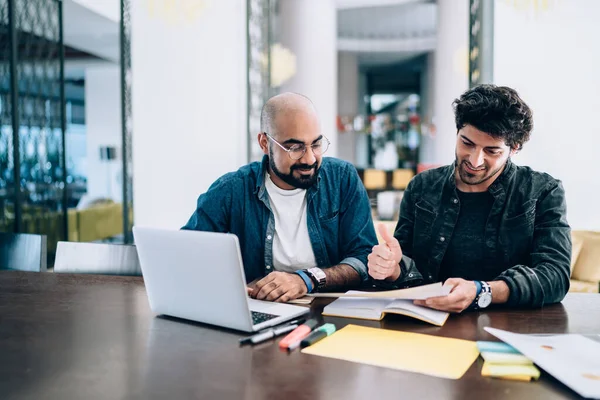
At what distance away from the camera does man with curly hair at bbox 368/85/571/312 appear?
5.31ft

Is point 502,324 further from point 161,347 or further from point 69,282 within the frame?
point 69,282

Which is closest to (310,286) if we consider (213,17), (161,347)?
(161,347)

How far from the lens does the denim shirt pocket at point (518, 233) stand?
179cm

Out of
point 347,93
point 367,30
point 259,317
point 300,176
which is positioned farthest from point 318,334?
point 347,93

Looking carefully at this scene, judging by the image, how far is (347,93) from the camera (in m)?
14.8

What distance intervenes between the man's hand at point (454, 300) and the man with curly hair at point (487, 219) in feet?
0.49

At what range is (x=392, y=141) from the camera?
15.0m

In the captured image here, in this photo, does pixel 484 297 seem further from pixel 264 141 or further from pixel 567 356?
pixel 264 141

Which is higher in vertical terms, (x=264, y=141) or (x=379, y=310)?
(x=264, y=141)

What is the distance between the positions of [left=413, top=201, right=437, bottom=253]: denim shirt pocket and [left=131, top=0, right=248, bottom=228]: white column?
11.6ft

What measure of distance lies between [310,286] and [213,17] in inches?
169

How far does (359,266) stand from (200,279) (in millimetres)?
753

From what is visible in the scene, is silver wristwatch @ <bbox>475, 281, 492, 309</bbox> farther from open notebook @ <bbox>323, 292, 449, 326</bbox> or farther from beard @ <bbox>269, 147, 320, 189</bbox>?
beard @ <bbox>269, 147, 320, 189</bbox>

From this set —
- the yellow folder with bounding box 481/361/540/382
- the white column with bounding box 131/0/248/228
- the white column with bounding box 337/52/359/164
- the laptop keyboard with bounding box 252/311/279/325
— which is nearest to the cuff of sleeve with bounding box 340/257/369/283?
the laptop keyboard with bounding box 252/311/279/325
